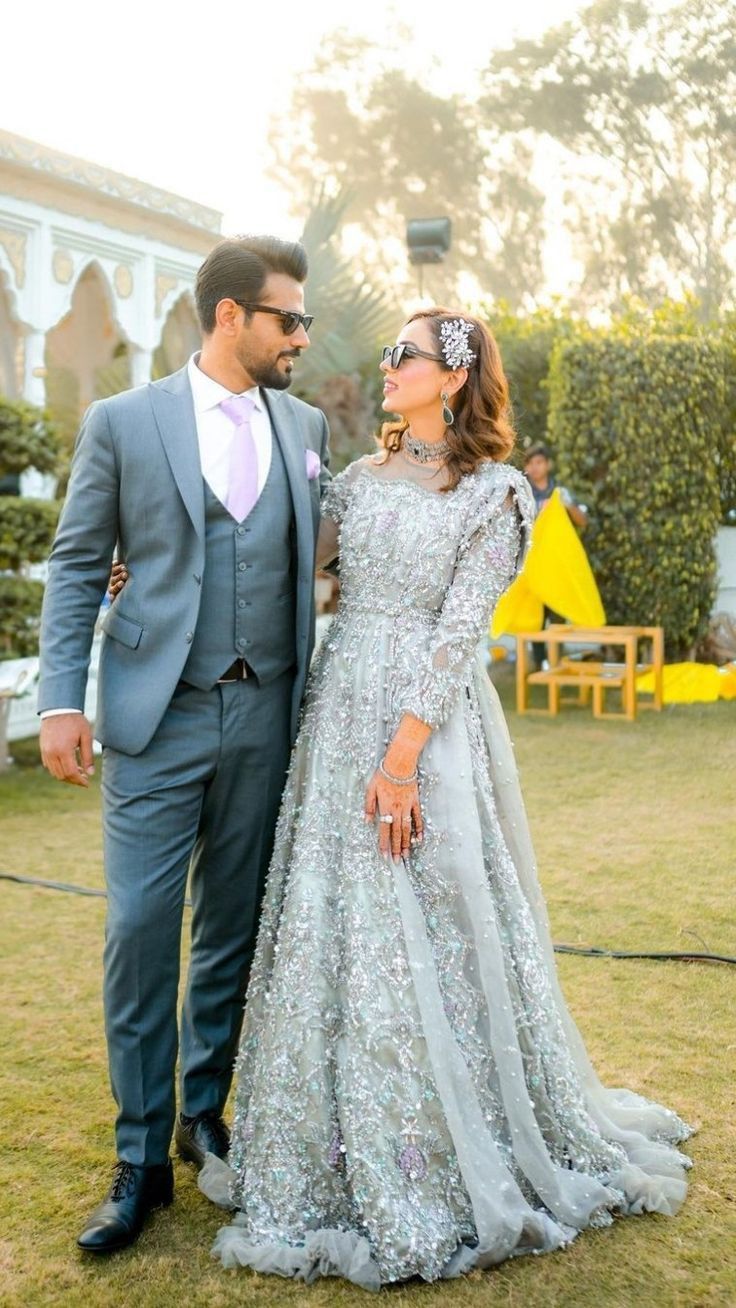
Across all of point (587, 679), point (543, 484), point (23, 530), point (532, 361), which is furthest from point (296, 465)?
point (532, 361)

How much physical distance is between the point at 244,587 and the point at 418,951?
0.82 m

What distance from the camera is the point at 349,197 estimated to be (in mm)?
12719

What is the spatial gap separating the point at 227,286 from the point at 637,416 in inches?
305

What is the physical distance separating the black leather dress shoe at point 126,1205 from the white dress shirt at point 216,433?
0.95 m

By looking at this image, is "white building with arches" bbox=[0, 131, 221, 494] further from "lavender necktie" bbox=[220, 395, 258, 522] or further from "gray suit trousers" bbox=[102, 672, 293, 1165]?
"gray suit trousers" bbox=[102, 672, 293, 1165]

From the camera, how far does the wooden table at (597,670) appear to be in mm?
Result: 8906

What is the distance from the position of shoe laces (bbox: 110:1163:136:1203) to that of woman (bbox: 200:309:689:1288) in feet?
0.61

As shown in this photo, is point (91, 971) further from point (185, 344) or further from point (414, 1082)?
point (185, 344)

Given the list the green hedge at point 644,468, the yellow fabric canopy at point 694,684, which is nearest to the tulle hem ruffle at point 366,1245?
the yellow fabric canopy at point 694,684

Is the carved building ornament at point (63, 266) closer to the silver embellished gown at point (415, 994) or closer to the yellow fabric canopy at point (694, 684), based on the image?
the yellow fabric canopy at point (694, 684)

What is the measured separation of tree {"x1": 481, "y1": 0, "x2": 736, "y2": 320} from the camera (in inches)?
1118

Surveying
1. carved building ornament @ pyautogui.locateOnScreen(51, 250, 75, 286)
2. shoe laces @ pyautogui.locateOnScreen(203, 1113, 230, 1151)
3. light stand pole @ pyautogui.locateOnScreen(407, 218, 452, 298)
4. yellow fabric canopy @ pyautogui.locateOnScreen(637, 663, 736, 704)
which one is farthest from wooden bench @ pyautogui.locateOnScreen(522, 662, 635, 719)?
shoe laces @ pyautogui.locateOnScreen(203, 1113, 230, 1151)

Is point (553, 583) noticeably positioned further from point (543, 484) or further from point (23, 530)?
point (23, 530)

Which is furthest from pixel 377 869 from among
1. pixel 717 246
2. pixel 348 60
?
pixel 348 60
